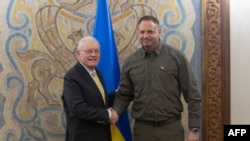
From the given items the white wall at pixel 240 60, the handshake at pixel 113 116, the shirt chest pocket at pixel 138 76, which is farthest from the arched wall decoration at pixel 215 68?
the handshake at pixel 113 116

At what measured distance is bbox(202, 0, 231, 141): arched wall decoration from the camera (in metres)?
2.78

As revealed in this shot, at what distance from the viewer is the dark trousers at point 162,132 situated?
7.44 ft

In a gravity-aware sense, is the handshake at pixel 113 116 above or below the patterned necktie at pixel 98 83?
below

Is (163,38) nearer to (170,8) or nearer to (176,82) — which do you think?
(170,8)

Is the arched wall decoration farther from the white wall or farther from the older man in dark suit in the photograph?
the older man in dark suit

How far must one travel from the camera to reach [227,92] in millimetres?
2816

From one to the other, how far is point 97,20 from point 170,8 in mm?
644

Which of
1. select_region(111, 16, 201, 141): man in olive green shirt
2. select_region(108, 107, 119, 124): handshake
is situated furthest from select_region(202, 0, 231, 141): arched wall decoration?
select_region(108, 107, 119, 124): handshake

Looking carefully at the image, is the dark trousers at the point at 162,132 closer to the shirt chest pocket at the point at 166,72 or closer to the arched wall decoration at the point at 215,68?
the shirt chest pocket at the point at 166,72

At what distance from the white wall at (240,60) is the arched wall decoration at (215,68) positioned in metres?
0.05

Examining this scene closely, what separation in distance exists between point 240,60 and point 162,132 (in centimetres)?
103

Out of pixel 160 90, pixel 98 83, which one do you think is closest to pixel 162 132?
pixel 160 90

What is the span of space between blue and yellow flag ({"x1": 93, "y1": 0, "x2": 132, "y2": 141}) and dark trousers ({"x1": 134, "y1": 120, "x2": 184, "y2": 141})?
9.9 inches

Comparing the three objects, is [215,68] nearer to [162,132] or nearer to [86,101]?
[162,132]
